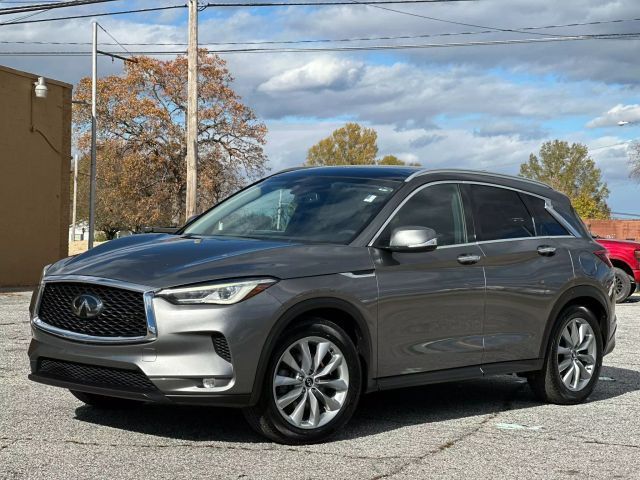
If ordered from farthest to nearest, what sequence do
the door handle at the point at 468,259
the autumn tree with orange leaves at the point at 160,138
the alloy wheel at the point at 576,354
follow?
1. the autumn tree with orange leaves at the point at 160,138
2. the alloy wheel at the point at 576,354
3. the door handle at the point at 468,259

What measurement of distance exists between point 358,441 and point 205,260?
152 centimetres

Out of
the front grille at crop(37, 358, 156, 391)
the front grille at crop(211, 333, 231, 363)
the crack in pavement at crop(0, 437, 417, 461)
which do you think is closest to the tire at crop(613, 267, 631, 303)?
the crack in pavement at crop(0, 437, 417, 461)

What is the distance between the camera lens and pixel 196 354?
5.58m

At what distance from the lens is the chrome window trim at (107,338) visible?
220 inches

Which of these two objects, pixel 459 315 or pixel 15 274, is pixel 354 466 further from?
pixel 15 274

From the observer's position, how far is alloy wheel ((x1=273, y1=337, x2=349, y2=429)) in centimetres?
592

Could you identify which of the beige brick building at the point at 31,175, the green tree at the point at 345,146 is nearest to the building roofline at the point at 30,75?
the beige brick building at the point at 31,175

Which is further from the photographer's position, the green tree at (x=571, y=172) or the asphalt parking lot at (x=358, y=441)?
the green tree at (x=571, y=172)

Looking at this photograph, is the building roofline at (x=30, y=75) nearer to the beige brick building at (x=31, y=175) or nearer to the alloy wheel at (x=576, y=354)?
the beige brick building at (x=31, y=175)

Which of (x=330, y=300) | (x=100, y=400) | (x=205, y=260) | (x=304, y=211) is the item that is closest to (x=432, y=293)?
(x=330, y=300)

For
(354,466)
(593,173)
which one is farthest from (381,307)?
(593,173)

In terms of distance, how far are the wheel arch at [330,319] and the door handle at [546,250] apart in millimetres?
2005

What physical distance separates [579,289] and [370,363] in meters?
2.35

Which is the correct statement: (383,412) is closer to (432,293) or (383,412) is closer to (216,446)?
(432,293)
